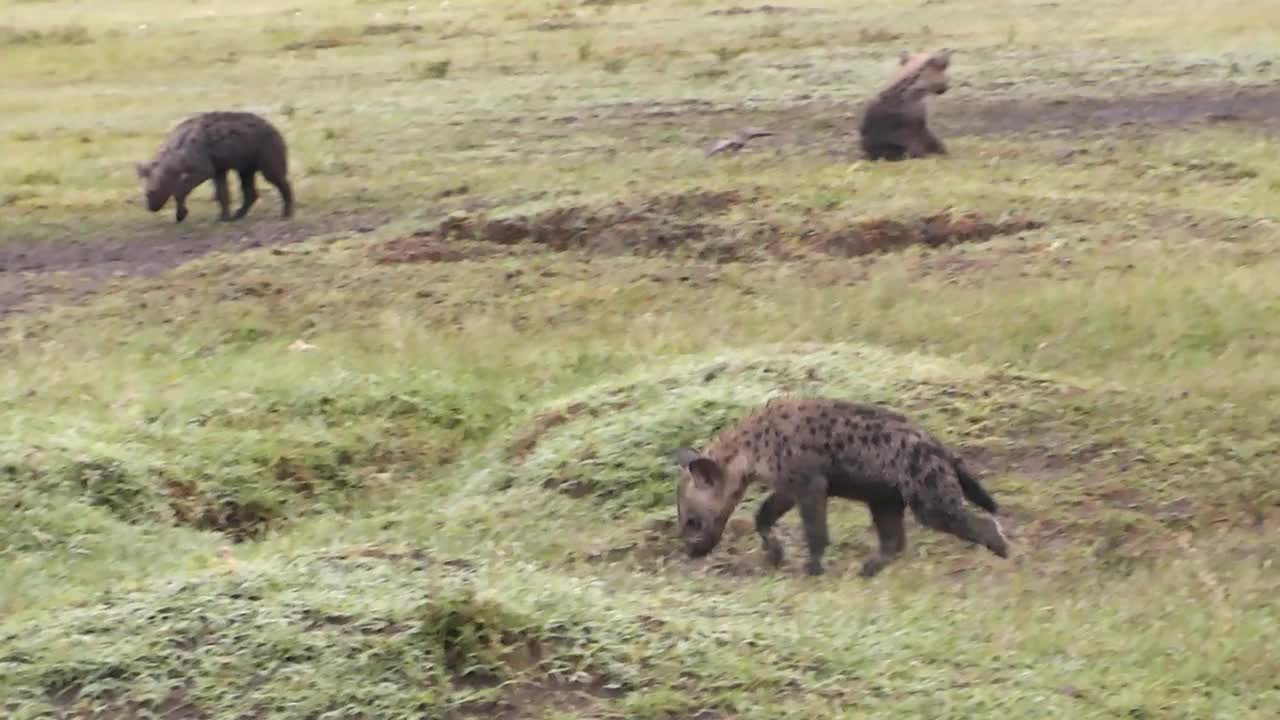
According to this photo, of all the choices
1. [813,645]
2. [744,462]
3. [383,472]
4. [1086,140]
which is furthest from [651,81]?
[813,645]

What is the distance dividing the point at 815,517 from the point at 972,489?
55cm

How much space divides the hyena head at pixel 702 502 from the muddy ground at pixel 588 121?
496 cm

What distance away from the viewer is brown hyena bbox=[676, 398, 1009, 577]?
5926mm

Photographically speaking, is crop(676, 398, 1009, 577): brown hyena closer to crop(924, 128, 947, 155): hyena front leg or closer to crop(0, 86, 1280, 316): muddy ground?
crop(0, 86, 1280, 316): muddy ground

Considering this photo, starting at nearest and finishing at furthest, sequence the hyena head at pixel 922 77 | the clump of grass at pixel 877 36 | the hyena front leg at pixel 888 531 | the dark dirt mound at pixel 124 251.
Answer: the hyena front leg at pixel 888 531 < the dark dirt mound at pixel 124 251 < the hyena head at pixel 922 77 < the clump of grass at pixel 877 36

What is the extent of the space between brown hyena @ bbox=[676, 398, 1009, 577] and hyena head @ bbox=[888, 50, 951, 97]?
7.77 metres

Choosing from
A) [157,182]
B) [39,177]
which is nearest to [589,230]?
[157,182]

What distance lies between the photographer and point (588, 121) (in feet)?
55.7

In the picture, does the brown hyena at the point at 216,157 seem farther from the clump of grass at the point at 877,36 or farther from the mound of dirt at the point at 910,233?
the clump of grass at the point at 877,36

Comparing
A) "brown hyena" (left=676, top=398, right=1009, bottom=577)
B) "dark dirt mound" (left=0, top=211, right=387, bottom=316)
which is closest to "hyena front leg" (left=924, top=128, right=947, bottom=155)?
"dark dirt mound" (left=0, top=211, right=387, bottom=316)

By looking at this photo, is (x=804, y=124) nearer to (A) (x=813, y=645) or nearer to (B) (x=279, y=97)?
(B) (x=279, y=97)

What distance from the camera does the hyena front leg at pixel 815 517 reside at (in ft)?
20.4

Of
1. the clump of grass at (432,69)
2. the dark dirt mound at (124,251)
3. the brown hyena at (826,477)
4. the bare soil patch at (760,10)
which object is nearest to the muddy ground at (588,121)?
the dark dirt mound at (124,251)

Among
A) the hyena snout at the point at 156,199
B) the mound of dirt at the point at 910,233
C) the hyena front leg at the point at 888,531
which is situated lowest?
the hyena snout at the point at 156,199
